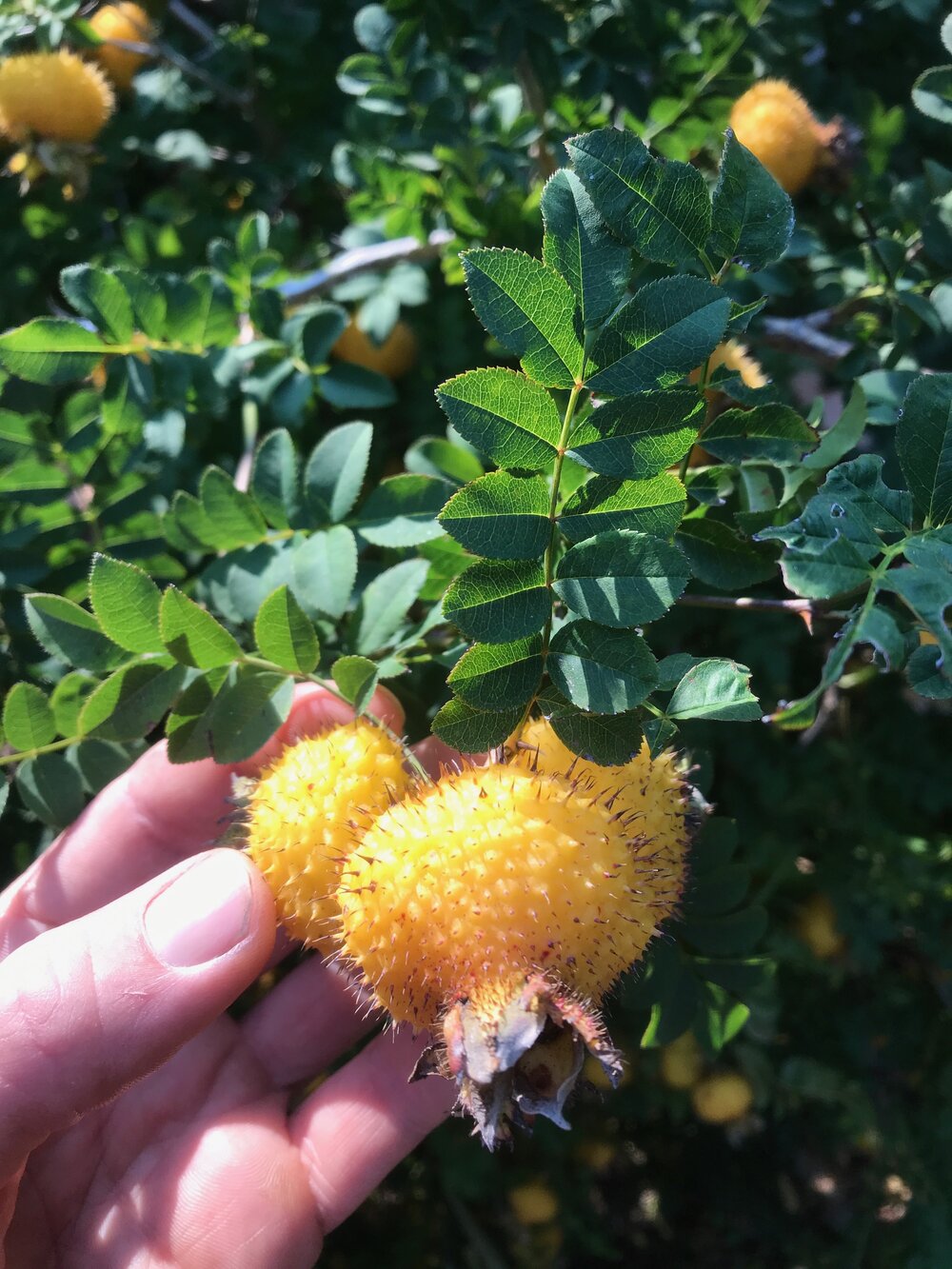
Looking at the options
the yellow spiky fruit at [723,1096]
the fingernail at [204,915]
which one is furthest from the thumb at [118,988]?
the yellow spiky fruit at [723,1096]

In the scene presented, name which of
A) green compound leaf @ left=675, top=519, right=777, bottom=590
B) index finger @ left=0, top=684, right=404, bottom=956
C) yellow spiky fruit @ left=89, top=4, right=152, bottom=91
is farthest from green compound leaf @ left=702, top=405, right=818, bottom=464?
yellow spiky fruit @ left=89, top=4, right=152, bottom=91

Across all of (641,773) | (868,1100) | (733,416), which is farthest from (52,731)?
(868,1100)

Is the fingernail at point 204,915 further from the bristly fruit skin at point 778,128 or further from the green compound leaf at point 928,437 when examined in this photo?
the bristly fruit skin at point 778,128

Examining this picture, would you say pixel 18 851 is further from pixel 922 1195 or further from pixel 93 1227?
pixel 922 1195

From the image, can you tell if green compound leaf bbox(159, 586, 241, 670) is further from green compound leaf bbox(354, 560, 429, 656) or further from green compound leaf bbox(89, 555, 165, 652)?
green compound leaf bbox(354, 560, 429, 656)

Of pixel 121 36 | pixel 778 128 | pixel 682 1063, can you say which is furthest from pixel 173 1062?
pixel 121 36

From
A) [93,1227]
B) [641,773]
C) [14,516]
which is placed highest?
[14,516]

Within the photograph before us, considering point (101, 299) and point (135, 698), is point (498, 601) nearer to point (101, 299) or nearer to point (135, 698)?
point (135, 698)
